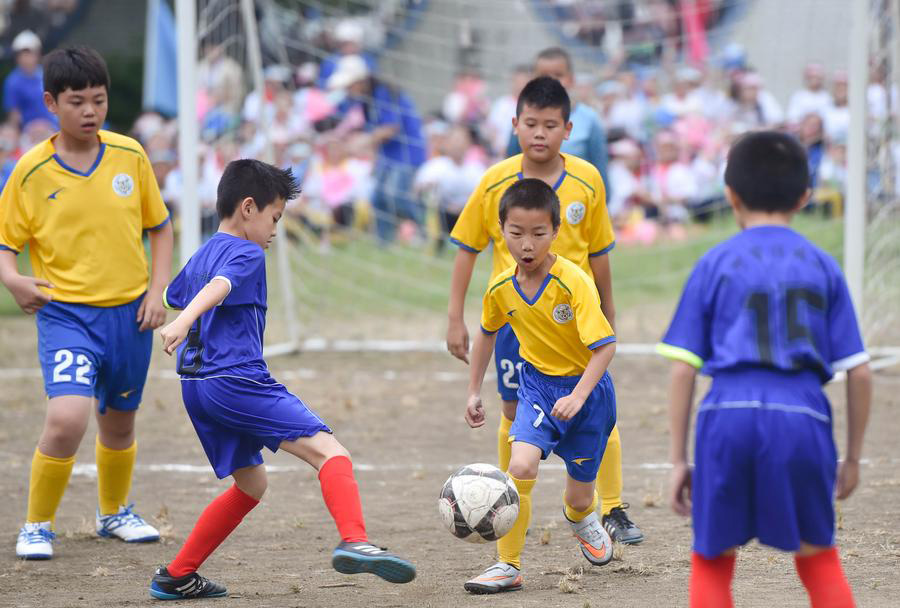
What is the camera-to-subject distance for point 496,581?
14.3ft

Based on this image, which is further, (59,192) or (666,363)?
(666,363)

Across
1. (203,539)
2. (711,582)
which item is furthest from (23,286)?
(711,582)

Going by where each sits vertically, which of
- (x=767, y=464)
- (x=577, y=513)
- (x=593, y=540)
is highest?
(x=767, y=464)

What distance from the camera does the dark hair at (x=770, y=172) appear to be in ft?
10.5

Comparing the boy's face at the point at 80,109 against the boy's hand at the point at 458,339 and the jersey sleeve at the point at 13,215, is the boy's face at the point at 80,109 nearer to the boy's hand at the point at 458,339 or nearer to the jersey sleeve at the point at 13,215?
the jersey sleeve at the point at 13,215

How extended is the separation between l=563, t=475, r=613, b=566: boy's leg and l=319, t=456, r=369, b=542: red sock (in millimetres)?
833

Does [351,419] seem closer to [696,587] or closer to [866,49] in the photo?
[866,49]

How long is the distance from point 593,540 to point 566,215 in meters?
1.29

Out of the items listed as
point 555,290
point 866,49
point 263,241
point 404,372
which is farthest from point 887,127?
point 263,241

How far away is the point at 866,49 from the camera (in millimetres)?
8188

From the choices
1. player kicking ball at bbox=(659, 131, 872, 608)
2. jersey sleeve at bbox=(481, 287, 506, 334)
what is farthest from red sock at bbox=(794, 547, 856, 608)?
jersey sleeve at bbox=(481, 287, 506, 334)

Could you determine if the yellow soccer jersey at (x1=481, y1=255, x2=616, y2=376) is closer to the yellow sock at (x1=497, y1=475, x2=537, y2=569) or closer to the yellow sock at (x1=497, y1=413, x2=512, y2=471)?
the yellow sock at (x1=497, y1=475, x2=537, y2=569)

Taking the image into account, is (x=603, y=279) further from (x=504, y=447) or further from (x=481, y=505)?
(x=481, y=505)

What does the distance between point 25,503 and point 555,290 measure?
296 cm
